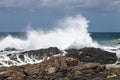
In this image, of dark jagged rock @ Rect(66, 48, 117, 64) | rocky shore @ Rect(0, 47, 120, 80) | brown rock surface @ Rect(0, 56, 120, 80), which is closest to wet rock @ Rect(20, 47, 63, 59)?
dark jagged rock @ Rect(66, 48, 117, 64)

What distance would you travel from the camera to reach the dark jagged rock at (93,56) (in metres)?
47.2

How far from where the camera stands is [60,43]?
6544 cm

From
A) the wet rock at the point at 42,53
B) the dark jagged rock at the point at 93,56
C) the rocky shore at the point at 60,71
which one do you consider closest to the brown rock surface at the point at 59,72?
the rocky shore at the point at 60,71

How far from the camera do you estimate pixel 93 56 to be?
48500 millimetres

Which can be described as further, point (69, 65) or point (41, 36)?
point (41, 36)

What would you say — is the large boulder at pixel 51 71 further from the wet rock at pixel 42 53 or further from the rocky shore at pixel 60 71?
the wet rock at pixel 42 53

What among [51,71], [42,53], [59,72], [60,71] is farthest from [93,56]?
[51,71]

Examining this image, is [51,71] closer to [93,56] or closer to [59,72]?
[59,72]

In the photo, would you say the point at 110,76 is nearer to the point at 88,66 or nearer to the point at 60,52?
the point at 88,66

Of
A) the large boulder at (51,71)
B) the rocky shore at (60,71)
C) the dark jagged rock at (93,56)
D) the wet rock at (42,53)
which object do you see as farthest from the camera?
the wet rock at (42,53)

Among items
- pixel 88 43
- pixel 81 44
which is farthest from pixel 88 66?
pixel 88 43

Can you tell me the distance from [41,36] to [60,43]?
7.61 m

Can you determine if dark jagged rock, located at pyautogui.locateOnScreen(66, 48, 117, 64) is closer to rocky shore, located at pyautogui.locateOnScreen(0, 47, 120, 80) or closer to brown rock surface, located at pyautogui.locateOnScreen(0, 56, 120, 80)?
rocky shore, located at pyautogui.locateOnScreen(0, 47, 120, 80)

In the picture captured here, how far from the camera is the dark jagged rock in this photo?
155ft
